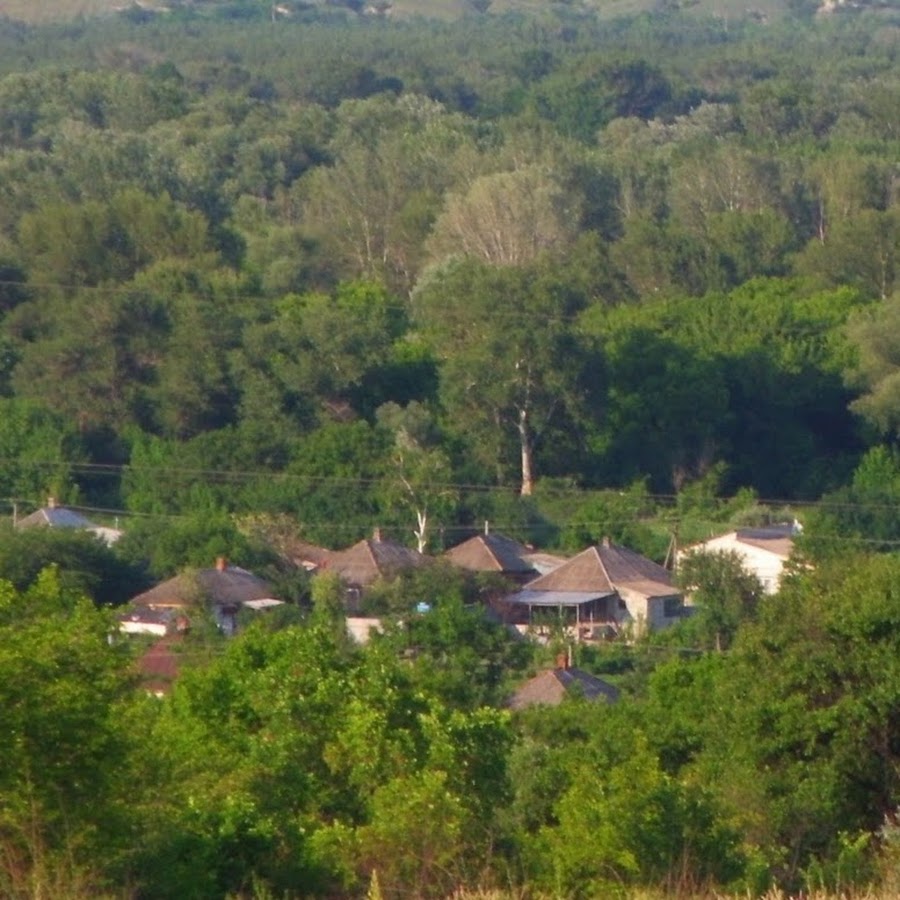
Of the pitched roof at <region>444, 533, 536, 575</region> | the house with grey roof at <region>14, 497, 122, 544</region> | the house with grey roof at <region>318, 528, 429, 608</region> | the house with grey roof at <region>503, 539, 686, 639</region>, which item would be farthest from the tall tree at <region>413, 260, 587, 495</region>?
the house with grey roof at <region>14, 497, 122, 544</region>

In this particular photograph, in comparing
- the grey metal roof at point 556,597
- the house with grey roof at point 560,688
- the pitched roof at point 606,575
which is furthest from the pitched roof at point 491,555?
the house with grey roof at point 560,688

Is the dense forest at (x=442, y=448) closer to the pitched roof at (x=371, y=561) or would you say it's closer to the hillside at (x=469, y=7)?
the pitched roof at (x=371, y=561)

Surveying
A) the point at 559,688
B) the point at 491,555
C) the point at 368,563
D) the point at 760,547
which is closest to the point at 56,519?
the point at 368,563

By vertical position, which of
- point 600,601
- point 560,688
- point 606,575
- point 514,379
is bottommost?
point 600,601

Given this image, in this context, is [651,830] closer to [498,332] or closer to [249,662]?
[249,662]

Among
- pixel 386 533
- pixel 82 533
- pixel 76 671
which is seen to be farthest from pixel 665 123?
pixel 76 671

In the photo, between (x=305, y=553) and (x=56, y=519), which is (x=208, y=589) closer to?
(x=305, y=553)
